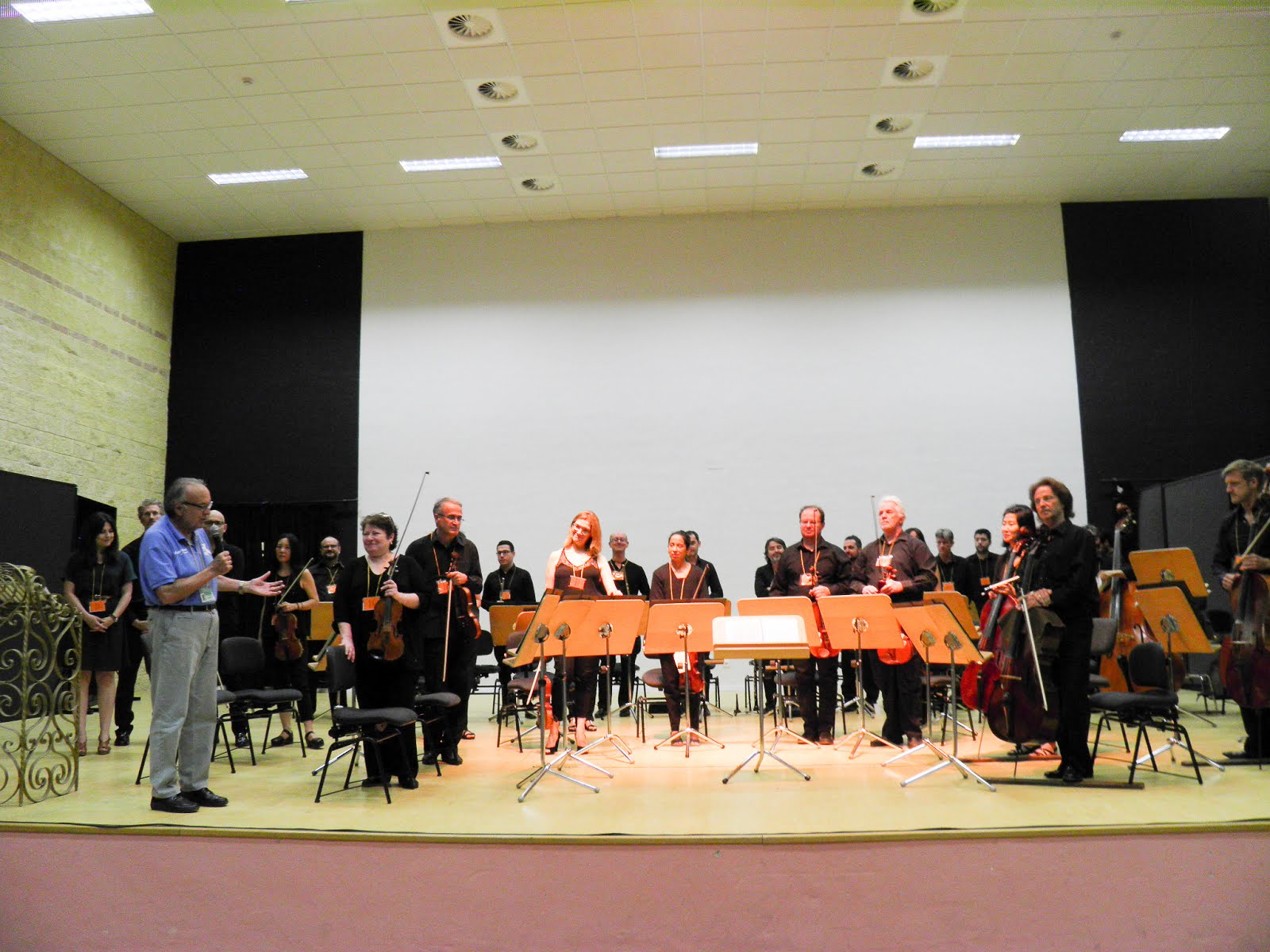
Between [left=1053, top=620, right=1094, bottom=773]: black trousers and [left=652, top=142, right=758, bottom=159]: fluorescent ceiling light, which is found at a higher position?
[left=652, top=142, right=758, bottom=159]: fluorescent ceiling light

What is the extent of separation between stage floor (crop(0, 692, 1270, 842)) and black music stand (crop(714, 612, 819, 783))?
47 cm

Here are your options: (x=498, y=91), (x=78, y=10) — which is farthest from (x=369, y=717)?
(x=78, y=10)

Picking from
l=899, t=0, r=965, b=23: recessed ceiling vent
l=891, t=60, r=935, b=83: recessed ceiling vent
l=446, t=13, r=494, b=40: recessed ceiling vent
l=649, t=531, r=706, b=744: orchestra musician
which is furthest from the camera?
l=891, t=60, r=935, b=83: recessed ceiling vent

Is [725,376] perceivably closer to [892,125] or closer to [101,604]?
[892,125]

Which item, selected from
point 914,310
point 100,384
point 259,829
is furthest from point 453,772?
point 914,310

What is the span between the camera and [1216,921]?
11.8ft

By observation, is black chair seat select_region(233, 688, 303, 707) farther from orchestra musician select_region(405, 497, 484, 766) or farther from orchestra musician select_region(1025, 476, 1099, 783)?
orchestra musician select_region(1025, 476, 1099, 783)

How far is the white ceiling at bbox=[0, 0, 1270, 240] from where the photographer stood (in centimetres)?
730

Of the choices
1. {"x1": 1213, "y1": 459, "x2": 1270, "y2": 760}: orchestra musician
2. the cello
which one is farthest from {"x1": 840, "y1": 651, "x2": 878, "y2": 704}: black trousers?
the cello

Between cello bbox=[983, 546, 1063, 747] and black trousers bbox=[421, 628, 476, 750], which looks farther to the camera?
black trousers bbox=[421, 628, 476, 750]

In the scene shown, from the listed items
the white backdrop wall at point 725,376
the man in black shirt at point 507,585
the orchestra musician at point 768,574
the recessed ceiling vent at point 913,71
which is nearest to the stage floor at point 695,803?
the orchestra musician at point 768,574

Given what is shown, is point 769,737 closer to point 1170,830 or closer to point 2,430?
point 1170,830

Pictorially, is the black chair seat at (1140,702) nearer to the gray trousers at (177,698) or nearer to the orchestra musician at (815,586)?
the orchestra musician at (815,586)

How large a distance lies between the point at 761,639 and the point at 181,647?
286 cm
